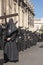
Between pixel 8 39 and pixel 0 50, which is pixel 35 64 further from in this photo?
pixel 0 50

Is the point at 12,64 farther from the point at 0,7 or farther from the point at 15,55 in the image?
the point at 0,7

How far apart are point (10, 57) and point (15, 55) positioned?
1.00 ft

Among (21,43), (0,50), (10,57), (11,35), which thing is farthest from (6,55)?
(21,43)

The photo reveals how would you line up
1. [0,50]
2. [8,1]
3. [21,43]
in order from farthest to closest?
[8,1] < [21,43] < [0,50]

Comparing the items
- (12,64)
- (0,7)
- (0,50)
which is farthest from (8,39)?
(0,7)

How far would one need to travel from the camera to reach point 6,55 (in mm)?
11328

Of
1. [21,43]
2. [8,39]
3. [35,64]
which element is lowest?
[21,43]

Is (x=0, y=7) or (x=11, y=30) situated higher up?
(x=11, y=30)

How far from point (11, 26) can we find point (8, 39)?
672 millimetres

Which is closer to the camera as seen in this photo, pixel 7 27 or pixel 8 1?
pixel 7 27

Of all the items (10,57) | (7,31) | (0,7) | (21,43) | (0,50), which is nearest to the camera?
(7,31)

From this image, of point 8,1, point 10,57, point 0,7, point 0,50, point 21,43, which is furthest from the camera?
point 8,1

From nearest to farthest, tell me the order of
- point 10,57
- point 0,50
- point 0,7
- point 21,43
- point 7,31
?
point 7,31 → point 10,57 → point 0,50 → point 21,43 → point 0,7

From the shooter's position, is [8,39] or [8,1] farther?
[8,1]
